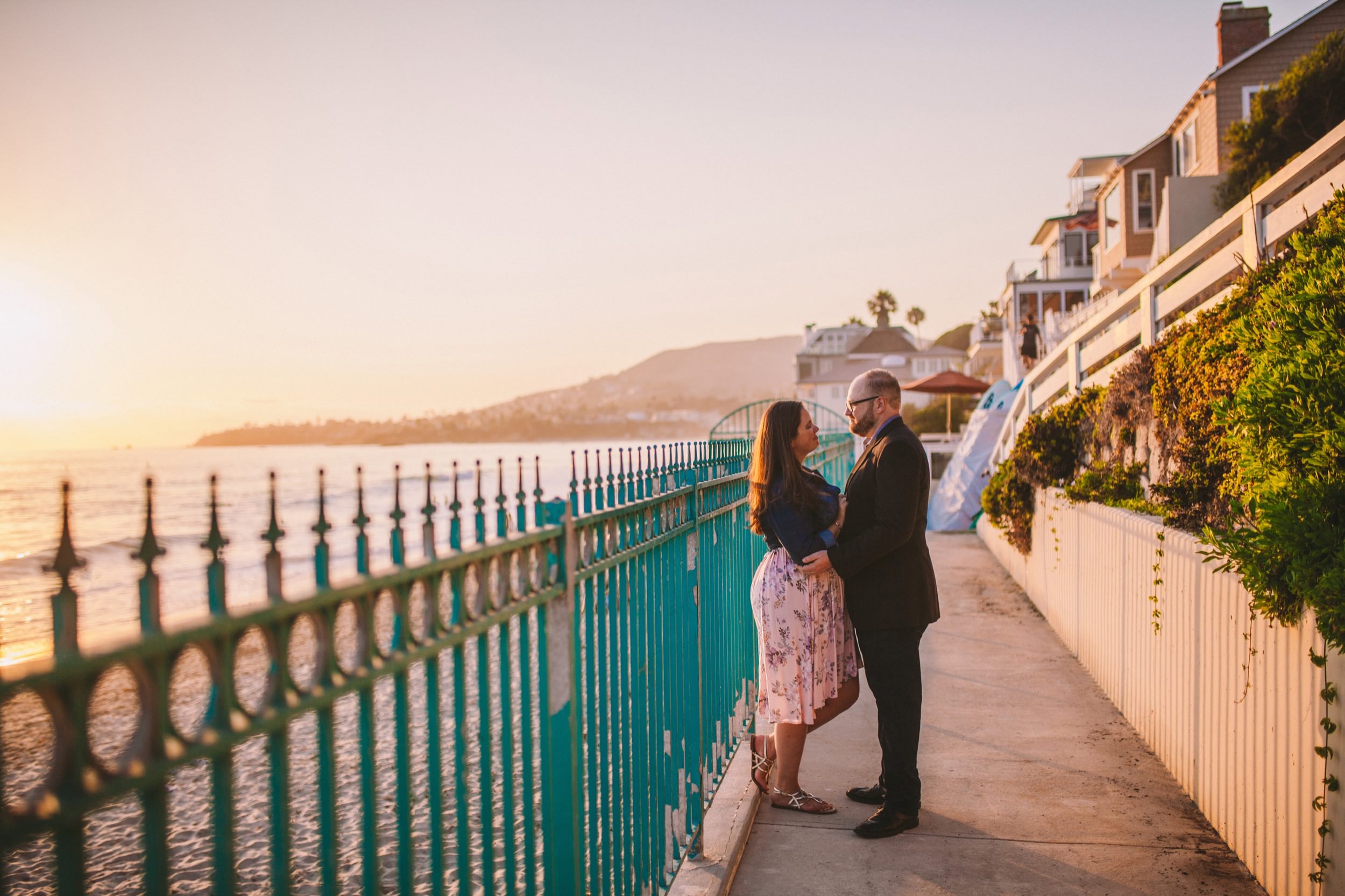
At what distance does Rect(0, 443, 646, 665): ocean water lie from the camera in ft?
5.13

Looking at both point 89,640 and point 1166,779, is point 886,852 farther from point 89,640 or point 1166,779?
point 89,640

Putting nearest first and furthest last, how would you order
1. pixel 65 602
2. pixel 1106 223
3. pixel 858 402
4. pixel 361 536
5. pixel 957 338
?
pixel 65 602 → pixel 361 536 → pixel 858 402 → pixel 1106 223 → pixel 957 338

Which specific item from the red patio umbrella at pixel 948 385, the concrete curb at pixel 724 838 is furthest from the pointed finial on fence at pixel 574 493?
the red patio umbrella at pixel 948 385

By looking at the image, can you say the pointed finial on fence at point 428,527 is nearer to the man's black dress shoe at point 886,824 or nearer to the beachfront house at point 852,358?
the man's black dress shoe at point 886,824

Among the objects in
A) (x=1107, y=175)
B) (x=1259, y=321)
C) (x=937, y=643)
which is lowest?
(x=937, y=643)

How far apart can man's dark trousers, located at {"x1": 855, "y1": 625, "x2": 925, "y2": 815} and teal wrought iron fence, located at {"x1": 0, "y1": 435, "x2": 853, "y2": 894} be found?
0.79 metres

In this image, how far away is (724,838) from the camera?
4258mm

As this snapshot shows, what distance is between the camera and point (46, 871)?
5.75 m

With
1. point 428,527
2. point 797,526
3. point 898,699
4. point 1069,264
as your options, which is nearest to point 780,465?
point 797,526

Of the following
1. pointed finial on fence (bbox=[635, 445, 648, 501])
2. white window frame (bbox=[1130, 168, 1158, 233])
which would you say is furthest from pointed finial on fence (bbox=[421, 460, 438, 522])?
white window frame (bbox=[1130, 168, 1158, 233])

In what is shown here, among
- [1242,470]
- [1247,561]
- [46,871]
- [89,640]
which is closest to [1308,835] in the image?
[1247,561]

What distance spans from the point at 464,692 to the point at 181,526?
29007 millimetres

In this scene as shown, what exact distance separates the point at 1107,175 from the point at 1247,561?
3366 cm

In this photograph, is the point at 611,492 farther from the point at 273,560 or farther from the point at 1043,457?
the point at 1043,457
